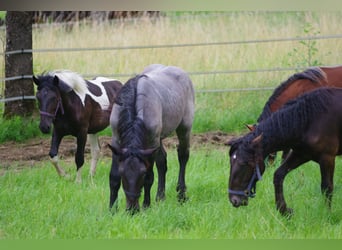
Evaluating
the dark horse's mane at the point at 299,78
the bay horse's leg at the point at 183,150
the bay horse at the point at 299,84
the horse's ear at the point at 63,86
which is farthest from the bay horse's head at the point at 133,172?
the horse's ear at the point at 63,86

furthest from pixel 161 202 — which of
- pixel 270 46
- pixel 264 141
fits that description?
pixel 270 46

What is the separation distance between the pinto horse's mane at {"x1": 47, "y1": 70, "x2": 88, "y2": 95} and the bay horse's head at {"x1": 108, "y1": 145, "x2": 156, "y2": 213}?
104 inches

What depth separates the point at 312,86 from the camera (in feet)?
26.3

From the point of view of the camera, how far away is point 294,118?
646 centimetres

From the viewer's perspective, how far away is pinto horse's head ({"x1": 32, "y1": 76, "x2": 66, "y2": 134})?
8.20 meters

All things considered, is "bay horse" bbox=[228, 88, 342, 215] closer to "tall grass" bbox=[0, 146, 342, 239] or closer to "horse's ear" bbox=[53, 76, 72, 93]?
"tall grass" bbox=[0, 146, 342, 239]

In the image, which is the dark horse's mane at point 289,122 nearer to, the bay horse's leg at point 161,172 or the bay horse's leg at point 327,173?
the bay horse's leg at point 327,173

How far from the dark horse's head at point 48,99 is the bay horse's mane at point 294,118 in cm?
285

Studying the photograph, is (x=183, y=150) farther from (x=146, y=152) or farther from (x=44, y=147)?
(x=44, y=147)

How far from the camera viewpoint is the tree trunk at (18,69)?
11094 mm

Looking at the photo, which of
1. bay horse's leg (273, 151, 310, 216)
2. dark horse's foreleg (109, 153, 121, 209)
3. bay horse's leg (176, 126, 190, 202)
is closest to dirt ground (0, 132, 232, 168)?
bay horse's leg (176, 126, 190, 202)

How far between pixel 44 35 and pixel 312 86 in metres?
7.43

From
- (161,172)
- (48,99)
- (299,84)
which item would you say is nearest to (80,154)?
(48,99)

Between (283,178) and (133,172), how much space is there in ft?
4.91
